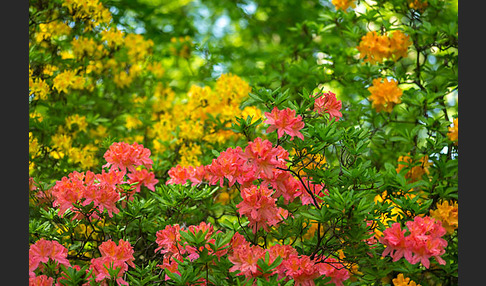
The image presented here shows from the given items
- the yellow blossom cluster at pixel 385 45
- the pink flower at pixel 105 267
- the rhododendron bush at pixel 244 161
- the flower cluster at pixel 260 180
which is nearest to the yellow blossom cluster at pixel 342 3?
the rhododendron bush at pixel 244 161

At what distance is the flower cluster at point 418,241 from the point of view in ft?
5.91

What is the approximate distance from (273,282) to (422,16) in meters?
1.99

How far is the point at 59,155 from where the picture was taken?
2938 mm

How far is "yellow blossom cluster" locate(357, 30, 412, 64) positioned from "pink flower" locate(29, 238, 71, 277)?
1.89m

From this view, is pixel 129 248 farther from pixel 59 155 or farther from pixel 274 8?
pixel 274 8

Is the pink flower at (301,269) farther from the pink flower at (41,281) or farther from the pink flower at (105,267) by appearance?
the pink flower at (41,281)

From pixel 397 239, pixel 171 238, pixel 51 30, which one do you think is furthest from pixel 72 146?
pixel 397 239

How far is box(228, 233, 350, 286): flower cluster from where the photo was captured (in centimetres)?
173

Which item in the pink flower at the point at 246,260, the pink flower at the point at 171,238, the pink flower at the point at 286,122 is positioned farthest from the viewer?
the pink flower at the point at 171,238

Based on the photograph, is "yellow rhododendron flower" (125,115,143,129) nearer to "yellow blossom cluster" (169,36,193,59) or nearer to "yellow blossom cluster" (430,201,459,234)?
"yellow blossom cluster" (169,36,193,59)

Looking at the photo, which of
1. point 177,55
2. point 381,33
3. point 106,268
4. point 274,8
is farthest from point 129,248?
point 274,8

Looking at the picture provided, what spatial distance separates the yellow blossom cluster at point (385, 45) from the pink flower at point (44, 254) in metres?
1.89

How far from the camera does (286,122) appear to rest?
184 cm

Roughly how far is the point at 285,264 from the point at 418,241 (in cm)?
46
